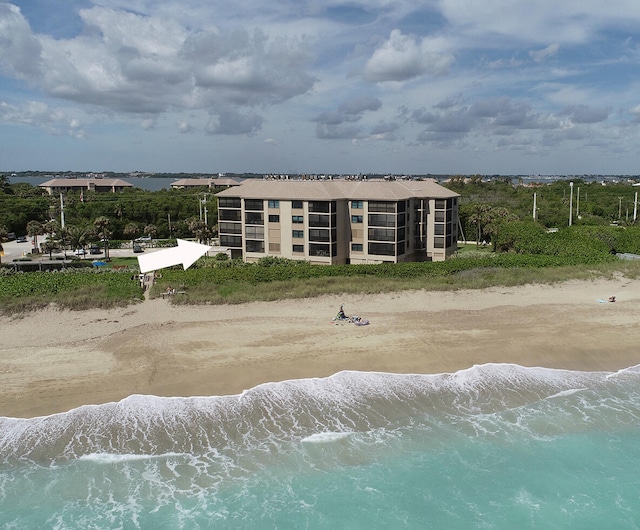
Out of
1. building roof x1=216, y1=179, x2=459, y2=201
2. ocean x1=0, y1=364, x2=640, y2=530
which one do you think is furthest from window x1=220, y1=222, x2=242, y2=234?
ocean x1=0, y1=364, x2=640, y2=530

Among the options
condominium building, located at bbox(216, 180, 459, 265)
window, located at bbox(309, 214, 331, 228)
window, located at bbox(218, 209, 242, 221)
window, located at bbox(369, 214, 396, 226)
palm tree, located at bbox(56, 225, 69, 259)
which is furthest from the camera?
palm tree, located at bbox(56, 225, 69, 259)

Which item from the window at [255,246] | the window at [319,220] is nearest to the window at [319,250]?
the window at [319,220]

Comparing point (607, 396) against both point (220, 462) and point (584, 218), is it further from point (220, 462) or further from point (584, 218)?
point (584, 218)

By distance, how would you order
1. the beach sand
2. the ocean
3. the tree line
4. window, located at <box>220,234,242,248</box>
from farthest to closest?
1. the tree line
2. window, located at <box>220,234,242,248</box>
3. the beach sand
4. the ocean

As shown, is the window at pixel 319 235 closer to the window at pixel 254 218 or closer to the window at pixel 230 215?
the window at pixel 254 218

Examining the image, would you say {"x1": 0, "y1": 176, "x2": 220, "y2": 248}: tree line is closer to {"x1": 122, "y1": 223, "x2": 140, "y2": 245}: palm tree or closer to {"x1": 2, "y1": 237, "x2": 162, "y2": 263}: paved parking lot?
{"x1": 122, "y1": 223, "x2": 140, "y2": 245}: palm tree
